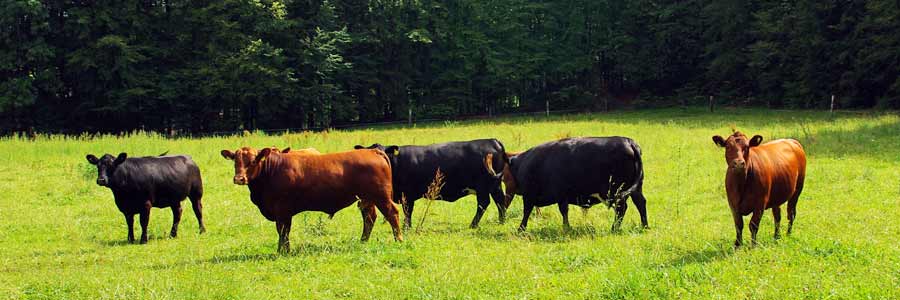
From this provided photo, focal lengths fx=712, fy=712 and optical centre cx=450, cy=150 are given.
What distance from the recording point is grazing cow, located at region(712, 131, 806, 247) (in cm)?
791

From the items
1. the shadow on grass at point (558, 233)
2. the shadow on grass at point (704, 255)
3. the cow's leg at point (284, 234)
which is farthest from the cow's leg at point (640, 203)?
the cow's leg at point (284, 234)

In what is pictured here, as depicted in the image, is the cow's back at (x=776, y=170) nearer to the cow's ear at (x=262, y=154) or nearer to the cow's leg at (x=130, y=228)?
the cow's ear at (x=262, y=154)

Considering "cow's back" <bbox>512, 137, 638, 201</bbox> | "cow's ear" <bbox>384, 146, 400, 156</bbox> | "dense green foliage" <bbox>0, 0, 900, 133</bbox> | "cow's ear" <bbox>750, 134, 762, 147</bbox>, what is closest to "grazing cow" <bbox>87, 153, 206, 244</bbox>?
"cow's ear" <bbox>384, 146, 400, 156</bbox>

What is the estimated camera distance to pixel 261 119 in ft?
143

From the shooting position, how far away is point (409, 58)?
160 feet

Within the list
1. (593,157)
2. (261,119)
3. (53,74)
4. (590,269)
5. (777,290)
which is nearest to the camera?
(777,290)

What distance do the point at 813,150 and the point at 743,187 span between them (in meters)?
11.7

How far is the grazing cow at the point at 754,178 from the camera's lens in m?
7.91

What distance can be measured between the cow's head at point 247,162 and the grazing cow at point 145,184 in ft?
9.14

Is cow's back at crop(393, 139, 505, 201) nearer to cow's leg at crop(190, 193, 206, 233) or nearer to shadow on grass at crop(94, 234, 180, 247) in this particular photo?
cow's leg at crop(190, 193, 206, 233)

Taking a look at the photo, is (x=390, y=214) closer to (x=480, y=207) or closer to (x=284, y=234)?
(x=284, y=234)

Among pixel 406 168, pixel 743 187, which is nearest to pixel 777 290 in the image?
pixel 743 187

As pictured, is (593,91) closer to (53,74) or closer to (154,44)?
(154,44)

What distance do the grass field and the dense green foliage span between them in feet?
78.9
